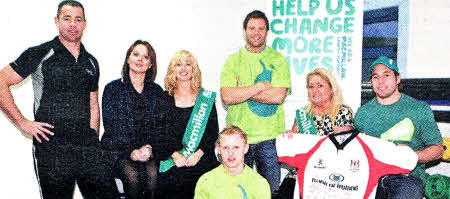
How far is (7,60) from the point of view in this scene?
2789 mm

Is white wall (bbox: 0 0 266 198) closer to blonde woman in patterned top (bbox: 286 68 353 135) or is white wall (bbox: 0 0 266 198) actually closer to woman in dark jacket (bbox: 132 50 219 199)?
woman in dark jacket (bbox: 132 50 219 199)

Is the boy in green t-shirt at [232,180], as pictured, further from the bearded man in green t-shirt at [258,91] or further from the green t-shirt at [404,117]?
the green t-shirt at [404,117]

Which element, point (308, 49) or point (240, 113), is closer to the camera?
point (240, 113)

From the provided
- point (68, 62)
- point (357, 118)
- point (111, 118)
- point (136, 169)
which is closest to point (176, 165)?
point (136, 169)

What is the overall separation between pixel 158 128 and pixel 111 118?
0.88 ft

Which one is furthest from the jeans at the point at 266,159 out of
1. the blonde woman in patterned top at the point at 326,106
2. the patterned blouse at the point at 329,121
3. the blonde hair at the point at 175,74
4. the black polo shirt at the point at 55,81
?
the black polo shirt at the point at 55,81

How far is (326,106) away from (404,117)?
0.43 metres

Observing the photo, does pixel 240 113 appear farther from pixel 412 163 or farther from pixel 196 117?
pixel 412 163

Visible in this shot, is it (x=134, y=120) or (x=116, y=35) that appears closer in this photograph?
(x=134, y=120)

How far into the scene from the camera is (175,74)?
8.96ft

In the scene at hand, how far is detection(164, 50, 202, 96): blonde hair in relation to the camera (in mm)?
2719

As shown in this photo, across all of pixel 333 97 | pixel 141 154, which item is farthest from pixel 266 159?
pixel 141 154

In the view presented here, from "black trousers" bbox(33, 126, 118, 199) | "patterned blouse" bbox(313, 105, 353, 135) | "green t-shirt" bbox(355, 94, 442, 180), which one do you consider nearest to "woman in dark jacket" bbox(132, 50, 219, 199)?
"black trousers" bbox(33, 126, 118, 199)

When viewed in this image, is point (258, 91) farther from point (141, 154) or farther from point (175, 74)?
point (141, 154)
